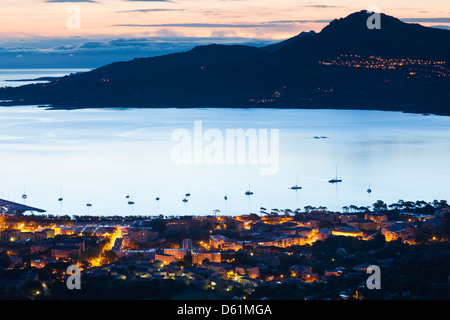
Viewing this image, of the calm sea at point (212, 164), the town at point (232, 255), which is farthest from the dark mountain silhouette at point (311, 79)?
the town at point (232, 255)

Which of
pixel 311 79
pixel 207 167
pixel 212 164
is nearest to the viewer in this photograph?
pixel 207 167

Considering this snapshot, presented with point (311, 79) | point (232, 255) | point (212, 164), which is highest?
point (311, 79)

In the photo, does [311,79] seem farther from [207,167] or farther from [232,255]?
[232,255]

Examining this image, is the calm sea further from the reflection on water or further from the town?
the town

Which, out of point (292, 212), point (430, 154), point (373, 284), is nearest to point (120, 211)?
point (292, 212)

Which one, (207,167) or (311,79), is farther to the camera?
(311,79)

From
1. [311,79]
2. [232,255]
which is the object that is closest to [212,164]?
[232,255]

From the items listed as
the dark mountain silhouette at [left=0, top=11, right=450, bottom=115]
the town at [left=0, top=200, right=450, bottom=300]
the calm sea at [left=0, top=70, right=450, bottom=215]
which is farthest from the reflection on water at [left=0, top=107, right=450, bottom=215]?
the dark mountain silhouette at [left=0, top=11, right=450, bottom=115]

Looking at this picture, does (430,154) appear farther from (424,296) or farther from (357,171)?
(424,296)
